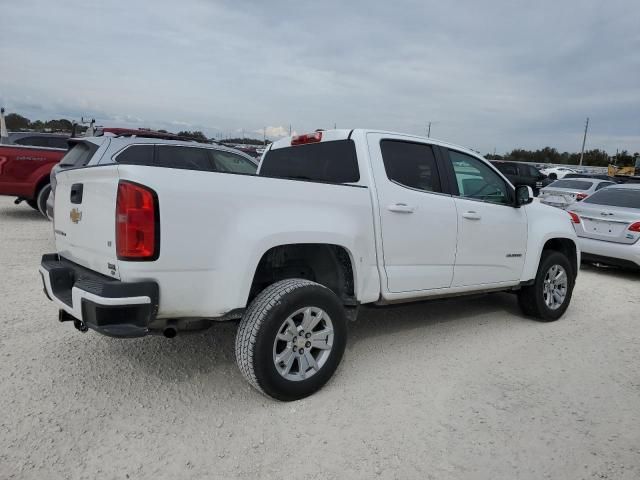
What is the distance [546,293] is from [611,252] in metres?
3.29

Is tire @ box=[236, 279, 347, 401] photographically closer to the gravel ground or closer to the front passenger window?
the gravel ground

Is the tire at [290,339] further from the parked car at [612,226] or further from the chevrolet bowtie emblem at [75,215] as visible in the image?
the parked car at [612,226]

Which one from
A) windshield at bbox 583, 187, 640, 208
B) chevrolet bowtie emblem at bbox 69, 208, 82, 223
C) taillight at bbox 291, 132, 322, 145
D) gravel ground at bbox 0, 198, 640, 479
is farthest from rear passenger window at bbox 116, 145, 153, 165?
windshield at bbox 583, 187, 640, 208

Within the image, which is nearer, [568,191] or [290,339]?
[290,339]

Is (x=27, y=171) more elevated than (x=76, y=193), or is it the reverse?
(x=76, y=193)

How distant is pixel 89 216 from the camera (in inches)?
123

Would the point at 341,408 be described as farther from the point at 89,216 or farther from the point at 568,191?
the point at 568,191

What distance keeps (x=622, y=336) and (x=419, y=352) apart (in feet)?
7.71

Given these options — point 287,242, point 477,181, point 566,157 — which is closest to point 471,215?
point 477,181

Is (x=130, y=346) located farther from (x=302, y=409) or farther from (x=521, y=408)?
(x=521, y=408)

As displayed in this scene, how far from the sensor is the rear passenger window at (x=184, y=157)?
8.14 metres

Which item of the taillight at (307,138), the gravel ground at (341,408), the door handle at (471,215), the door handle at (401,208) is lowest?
the gravel ground at (341,408)

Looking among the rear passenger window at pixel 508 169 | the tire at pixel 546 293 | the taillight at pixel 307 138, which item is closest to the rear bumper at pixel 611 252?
the tire at pixel 546 293

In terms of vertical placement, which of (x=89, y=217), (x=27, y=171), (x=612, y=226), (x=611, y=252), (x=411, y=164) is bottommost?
(x=611, y=252)
